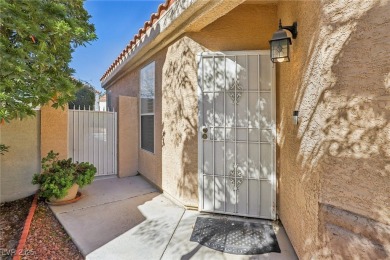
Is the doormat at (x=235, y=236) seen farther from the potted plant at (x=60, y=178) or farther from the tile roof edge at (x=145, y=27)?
the tile roof edge at (x=145, y=27)

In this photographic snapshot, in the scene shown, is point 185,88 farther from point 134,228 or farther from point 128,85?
point 128,85

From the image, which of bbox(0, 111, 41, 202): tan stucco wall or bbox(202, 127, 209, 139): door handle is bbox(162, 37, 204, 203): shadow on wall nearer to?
bbox(202, 127, 209, 139): door handle

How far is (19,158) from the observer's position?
4309 mm

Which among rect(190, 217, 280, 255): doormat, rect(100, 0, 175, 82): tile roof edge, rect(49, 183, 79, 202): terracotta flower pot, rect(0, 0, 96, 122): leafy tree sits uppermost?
rect(100, 0, 175, 82): tile roof edge

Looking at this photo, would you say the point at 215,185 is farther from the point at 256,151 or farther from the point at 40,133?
the point at 40,133

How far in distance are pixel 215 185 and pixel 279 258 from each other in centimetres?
158

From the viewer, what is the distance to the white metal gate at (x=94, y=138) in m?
5.77

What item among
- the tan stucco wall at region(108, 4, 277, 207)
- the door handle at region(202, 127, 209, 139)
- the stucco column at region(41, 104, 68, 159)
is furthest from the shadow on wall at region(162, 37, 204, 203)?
the stucco column at region(41, 104, 68, 159)

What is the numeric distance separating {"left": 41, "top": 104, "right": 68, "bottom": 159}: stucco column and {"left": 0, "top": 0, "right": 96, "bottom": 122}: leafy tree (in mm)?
1755

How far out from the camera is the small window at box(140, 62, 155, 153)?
18.6 feet

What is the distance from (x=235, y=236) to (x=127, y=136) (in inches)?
180

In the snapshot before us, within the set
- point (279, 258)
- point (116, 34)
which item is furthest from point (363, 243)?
point (116, 34)

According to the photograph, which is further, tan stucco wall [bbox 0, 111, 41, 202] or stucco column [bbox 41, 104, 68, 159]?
stucco column [bbox 41, 104, 68, 159]

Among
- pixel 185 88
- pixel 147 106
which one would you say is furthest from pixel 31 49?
pixel 147 106
